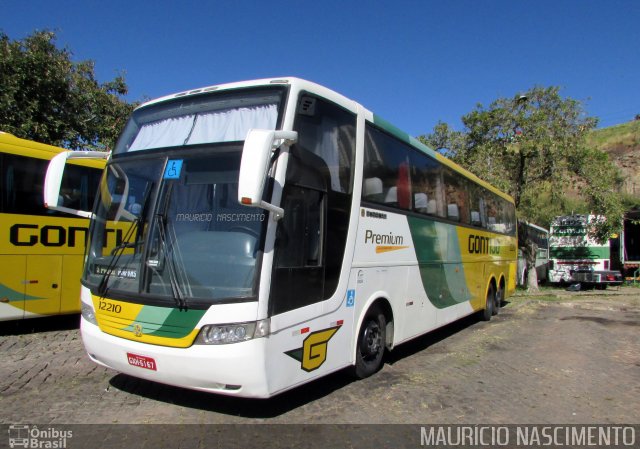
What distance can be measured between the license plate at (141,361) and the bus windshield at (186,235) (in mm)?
573

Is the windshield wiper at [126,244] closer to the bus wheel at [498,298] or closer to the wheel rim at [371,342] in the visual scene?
the wheel rim at [371,342]

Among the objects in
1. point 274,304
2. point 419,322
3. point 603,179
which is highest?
point 603,179

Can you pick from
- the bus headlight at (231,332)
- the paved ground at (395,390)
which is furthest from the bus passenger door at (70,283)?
the bus headlight at (231,332)

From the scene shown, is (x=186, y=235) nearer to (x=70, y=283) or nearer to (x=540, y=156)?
(x=70, y=283)

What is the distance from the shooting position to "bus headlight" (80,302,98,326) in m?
4.84

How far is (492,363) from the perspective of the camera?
275 inches

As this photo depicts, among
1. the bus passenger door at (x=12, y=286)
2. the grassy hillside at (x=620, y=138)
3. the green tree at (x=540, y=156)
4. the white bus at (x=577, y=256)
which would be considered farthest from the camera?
the grassy hillside at (x=620, y=138)

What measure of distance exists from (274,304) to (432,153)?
505 centimetres

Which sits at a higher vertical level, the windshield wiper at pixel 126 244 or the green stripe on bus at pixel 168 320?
the windshield wiper at pixel 126 244

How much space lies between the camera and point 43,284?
771cm

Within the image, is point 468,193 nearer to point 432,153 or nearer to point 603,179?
point 432,153

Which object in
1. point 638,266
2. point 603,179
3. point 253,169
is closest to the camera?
point 253,169

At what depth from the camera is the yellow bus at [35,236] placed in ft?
23.8

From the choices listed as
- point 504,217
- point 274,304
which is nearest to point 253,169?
point 274,304
